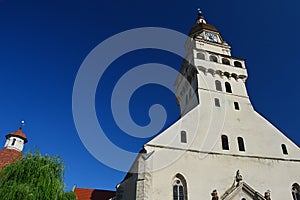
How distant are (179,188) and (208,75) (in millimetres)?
12761

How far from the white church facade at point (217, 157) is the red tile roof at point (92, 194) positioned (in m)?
8.43

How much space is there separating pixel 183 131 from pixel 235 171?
495cm

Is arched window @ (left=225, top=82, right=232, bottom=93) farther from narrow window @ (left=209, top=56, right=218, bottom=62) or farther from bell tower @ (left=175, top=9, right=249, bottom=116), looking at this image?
narrow window @ (left=209, top=56, right=218, bottom=62)

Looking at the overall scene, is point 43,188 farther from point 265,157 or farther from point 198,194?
point 265,157

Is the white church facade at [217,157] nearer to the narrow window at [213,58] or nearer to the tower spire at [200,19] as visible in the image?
the narrow window at [213,58]

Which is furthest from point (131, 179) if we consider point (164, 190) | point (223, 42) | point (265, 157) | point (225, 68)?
point (223, 42)

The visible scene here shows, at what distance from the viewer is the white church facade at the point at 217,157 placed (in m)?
16.2

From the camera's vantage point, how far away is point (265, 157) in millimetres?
18812

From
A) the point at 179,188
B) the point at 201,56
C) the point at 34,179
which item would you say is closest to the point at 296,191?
the point at 179,188

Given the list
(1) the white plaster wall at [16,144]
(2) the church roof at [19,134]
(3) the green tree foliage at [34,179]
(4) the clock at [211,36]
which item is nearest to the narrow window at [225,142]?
(3) the green tree foliage at [34,179]

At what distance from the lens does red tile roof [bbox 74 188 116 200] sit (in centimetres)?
2620

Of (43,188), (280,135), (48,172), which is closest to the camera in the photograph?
(43,188)

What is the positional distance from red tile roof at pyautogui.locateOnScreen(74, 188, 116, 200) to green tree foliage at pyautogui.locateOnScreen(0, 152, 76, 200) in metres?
11.1

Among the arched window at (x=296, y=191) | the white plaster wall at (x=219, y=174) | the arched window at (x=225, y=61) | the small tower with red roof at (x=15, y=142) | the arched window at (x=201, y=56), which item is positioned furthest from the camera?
the small tower with red roof at (x=15, y=142)
